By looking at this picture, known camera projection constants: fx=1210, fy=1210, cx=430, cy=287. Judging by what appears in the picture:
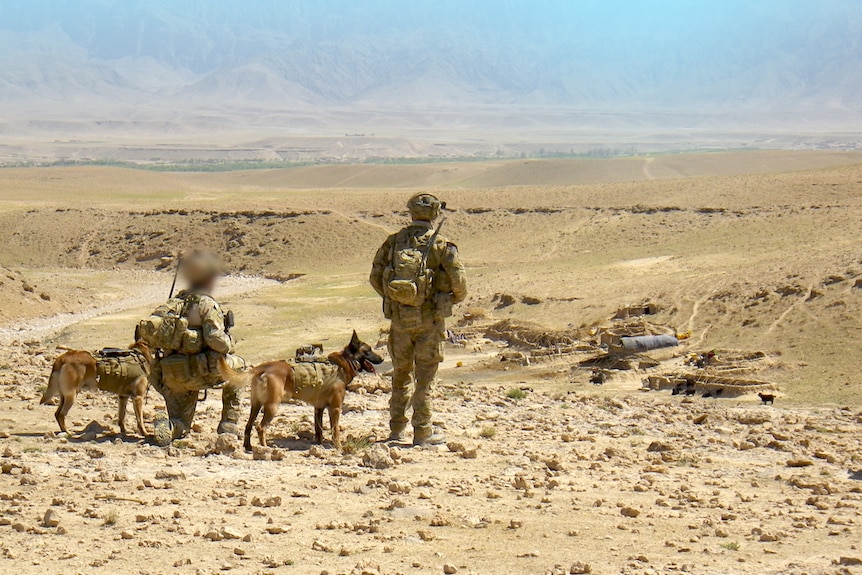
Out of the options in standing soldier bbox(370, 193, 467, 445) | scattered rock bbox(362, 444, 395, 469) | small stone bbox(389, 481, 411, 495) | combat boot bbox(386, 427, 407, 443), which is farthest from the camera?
combat boot bbox(386, 427, 407, 443)

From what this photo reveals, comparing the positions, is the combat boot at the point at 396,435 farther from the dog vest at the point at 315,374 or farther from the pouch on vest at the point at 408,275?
the pouch on vest at the point at 408,275

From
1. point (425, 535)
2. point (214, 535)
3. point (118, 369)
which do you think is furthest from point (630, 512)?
point (118, 369)

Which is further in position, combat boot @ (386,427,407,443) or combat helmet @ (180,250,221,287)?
combat boot @ (386,427,407,443)

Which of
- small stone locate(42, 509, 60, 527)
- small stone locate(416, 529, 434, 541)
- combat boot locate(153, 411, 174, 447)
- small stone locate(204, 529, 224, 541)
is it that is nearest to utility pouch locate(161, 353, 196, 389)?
combat boot locate(153, 411, 174, 447)

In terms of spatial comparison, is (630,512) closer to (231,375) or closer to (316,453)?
(316,453)

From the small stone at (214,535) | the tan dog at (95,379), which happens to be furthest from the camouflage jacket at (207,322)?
the small stone at (214,535)

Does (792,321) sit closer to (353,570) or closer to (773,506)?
(773,506)

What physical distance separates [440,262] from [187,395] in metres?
2.52

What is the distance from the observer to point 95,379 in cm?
1080

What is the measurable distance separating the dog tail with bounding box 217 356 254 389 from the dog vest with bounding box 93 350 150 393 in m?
0.98

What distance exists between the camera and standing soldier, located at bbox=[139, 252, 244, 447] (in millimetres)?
10156

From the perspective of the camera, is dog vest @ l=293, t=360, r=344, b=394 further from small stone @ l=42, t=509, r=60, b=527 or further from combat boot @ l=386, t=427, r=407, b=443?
small stone @ l=42, t=509, r=60, b=527

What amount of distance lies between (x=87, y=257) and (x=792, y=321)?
95.9 ft

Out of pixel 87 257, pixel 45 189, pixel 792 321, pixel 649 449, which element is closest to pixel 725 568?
pixel 649 449
